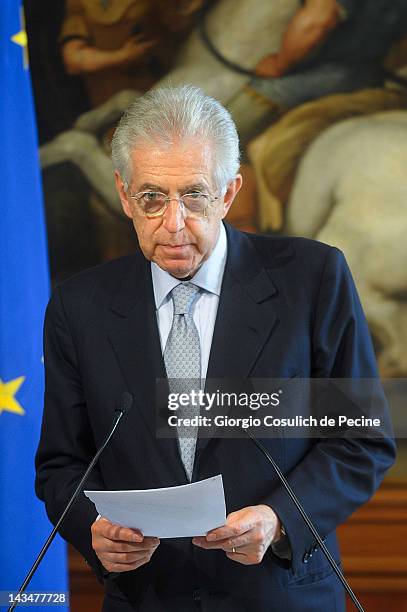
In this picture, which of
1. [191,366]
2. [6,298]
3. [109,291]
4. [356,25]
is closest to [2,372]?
[6,298]

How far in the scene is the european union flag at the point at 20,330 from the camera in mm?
3234

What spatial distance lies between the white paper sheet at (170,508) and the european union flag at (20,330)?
1555 millimetres

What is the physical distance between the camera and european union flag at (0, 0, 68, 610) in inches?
127

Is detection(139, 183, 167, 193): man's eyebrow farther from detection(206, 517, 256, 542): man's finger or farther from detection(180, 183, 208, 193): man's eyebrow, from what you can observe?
detection(206, 517, 256, 542): man's finger

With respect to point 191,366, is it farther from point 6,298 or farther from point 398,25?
point 398,25

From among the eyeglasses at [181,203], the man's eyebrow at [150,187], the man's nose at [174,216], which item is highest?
the man's eyebrow at [150,187]

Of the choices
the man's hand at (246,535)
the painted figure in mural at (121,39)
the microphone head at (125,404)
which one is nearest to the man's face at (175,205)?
the microphone head at (125,404)

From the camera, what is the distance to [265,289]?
7.27 ft

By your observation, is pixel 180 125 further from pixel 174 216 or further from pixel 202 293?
pixel 202 293

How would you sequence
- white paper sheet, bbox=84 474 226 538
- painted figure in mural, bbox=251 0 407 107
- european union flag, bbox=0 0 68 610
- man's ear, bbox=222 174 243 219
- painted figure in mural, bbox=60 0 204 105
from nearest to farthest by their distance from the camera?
1. white paper sheet, bbox=84 474 226 538
2. man's ear, bbox=222 174 243 219
3. european union flag, bbox=0 0 68 610
4. painted figure in mural, bbox=251 0 407 107
5. painted figure in mural, bbox=60 0 204 105

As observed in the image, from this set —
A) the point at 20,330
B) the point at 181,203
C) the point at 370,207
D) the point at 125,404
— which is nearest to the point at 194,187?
the point at 181,203

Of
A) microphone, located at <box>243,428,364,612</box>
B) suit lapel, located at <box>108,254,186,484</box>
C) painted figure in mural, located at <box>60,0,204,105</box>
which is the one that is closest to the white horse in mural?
painted figure in mural, located at <box>60,0,204,105</box>

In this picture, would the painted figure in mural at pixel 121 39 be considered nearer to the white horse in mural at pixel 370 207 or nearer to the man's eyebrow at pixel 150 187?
the white horse in mural at pixel 370 207

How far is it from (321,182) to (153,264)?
161 centimetres
